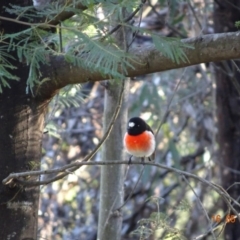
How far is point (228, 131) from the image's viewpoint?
5.09 meters

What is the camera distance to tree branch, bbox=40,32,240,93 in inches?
90.1

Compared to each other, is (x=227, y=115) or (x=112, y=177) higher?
(x=227, y=115)

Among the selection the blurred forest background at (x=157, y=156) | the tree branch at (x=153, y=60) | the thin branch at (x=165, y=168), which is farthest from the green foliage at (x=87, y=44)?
the blurred forest background at (x=157, y=156)

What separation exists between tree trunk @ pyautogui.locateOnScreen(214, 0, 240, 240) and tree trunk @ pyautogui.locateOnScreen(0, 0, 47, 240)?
8.19ft

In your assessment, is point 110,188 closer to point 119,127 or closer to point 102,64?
point 119,127

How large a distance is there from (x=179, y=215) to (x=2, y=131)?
4.13 metres

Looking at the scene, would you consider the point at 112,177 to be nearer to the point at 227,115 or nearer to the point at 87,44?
the point at 87,44

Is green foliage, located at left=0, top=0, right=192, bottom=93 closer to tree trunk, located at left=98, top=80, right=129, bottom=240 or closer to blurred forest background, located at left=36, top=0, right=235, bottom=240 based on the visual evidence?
tree trunk, located at left=98, top=80, right=129, bottom=240

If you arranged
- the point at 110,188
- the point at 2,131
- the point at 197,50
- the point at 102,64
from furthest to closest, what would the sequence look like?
the point at 110,188
the point at 2,131
the point at 197,50
the point at 102,64

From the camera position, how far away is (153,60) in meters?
2.42

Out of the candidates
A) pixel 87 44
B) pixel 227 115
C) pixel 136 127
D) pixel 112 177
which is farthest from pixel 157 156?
pixel 87 44

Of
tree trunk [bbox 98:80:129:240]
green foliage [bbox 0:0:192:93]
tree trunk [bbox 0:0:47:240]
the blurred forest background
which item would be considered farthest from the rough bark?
the blurred forest background

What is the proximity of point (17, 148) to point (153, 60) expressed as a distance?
2.24 ft

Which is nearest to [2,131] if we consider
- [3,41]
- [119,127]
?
[3,41]
